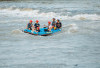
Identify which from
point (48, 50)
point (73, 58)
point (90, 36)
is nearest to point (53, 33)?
point (90, 36)

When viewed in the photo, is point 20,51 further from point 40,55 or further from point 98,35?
point 98,35

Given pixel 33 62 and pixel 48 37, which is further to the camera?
pixel 48 37

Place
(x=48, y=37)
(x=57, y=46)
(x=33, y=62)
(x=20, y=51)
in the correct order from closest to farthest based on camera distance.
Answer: (x=33, y=62) → (x=20, y=51) → (x=57, y=46) → (x=48, y=37)

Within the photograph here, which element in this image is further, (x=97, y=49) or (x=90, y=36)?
(x=90, y=36)

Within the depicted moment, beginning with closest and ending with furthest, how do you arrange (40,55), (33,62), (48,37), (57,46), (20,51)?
(33,62), (40,55), (20,51), (57,46), (48,37)

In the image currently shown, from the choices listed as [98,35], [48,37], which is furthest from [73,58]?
[98,35]

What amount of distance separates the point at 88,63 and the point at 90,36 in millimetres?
9070

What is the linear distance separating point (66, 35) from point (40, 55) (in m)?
7.95

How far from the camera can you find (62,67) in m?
14.9

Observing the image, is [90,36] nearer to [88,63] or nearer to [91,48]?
[91,48]

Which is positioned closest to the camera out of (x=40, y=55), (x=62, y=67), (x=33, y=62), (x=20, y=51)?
(x=62, y=67)

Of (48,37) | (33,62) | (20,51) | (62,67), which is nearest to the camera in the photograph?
(62,67)

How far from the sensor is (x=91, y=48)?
19.2 metres

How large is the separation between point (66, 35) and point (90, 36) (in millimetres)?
2556
